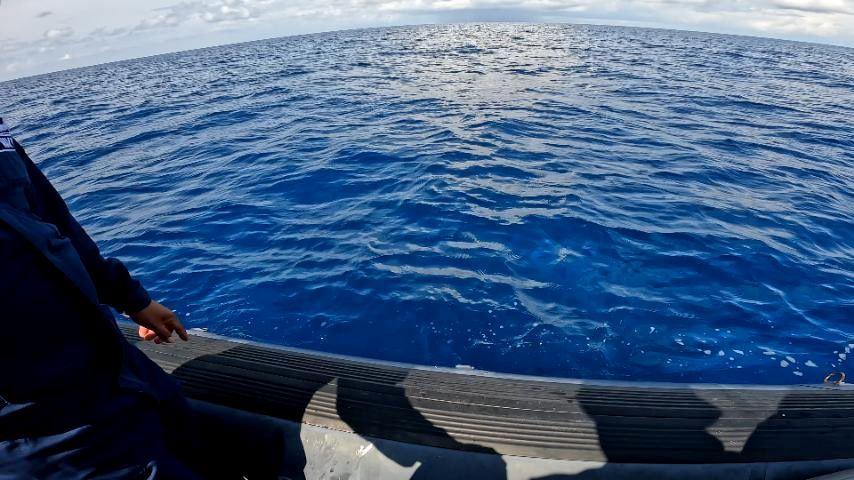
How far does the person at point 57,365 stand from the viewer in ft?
4.97

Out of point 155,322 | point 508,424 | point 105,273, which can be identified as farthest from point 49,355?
point 508,424

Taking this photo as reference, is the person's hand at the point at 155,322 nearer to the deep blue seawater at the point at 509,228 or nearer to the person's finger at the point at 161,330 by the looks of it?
the person's finger at the point at 161,330

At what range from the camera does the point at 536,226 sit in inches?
256

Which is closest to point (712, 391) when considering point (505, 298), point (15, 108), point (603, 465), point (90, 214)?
point (603, 465)

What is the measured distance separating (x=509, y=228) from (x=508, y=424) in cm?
402

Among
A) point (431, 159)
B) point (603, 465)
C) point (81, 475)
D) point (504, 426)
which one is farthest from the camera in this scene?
point (431, 159)

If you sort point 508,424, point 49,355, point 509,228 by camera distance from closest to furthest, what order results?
point 49,355, point 508,424, point 509,228

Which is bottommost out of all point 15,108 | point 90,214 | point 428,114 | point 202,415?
point 202,415

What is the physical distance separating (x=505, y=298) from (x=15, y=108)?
32.1 metres

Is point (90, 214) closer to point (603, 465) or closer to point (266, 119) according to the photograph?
point (266, 119)

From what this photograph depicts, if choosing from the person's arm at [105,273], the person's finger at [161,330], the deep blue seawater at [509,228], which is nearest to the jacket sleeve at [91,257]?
the person's arm at [105,273]

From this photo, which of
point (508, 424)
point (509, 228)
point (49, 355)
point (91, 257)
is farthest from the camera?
point (509, 228)

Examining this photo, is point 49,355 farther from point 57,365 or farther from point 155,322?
point 155,322

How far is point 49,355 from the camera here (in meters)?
1.59
